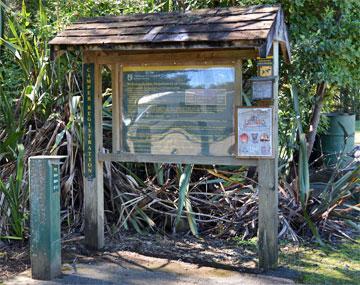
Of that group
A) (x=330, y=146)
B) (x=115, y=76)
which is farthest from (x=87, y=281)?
(x=330, y=146)

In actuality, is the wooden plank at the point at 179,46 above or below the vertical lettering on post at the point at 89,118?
above

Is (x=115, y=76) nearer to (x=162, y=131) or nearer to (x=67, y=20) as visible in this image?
(x=162, y=131)

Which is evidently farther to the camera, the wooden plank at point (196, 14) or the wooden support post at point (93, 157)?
the wooden support post at point (93, 157)

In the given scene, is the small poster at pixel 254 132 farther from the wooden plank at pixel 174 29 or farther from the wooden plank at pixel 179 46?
the wooden plank at pixel 174 29

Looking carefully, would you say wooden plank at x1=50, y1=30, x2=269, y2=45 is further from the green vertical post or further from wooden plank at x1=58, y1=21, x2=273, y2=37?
the green vertical post

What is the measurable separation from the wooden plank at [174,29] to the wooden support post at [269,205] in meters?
0.38

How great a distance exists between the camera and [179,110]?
5.25 m

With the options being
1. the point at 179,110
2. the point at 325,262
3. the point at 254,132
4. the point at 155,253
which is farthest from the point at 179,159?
the point at 325,262

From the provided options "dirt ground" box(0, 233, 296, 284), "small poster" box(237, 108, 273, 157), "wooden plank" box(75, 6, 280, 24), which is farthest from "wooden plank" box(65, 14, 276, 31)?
"dirt ground" box(0, 233, 296, 284)

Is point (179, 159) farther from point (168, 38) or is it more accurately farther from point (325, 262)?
point (325, 262)

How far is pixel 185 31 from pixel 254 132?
1.19 m

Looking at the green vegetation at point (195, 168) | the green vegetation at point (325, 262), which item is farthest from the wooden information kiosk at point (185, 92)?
the green vegetation at point (195, 168)

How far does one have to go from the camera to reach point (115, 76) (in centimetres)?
544

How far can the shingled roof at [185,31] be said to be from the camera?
4.49 meters
